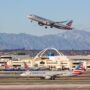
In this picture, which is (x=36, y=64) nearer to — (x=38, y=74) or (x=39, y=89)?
(x=38, y=74)

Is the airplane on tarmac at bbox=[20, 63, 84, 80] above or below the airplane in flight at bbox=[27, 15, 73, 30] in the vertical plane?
below

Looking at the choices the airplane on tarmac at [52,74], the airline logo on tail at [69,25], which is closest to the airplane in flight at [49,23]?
the airline logo on tail at [69,25]

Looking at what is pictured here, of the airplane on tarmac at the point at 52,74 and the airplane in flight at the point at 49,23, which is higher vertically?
the airplane in flight at the point at 49,23

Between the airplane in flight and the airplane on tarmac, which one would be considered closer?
the airplane on tarmac

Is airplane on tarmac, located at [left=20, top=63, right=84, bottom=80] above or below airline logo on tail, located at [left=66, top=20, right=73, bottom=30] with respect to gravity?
below

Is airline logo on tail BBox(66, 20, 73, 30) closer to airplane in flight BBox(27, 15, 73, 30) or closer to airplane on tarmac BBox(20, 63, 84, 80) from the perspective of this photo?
airplane in flight BBox(27, 15, 73, 30)

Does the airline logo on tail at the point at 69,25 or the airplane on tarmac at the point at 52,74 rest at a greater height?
the airline logo on tail at the point at 69,25

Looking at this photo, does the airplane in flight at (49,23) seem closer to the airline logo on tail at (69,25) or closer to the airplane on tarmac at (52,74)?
the airline logo on tail at (69,25)

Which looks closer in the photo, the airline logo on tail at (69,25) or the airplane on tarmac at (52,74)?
the airplane on tarmac at (52,74)

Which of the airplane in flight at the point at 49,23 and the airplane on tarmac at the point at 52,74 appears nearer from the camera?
the airplane on tarmac at the point at 52,74

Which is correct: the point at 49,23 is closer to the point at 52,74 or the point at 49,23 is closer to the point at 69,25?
the point at 69,25

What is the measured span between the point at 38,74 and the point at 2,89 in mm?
38432

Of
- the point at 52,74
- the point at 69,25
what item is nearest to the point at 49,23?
the point at 69,25

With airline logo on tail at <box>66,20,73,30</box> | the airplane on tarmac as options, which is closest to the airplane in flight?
airline logo on tail at <box>66,20,73,30</box>
